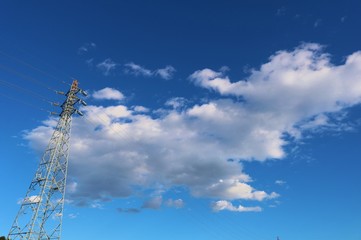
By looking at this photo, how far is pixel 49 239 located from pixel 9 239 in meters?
6.84

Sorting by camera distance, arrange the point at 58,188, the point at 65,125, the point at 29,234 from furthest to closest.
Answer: the point at 65,125 < the point at 58,188 < the point at 29,234

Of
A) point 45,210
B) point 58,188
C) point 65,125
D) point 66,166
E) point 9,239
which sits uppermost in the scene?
point 65,125

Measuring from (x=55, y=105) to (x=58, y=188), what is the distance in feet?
53.9

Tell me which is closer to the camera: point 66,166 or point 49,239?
point 49,239

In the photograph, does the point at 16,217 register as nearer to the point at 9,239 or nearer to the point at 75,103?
the point at 9,239

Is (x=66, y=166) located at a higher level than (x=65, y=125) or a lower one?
lower

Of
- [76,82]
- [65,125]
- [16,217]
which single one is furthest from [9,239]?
[76,82]

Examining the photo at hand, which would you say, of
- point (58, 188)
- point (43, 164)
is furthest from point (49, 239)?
point (43, 164)

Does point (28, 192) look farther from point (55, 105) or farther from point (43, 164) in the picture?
point (55, 105)

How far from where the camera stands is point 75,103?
3044 inches

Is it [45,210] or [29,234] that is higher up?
[45,210]

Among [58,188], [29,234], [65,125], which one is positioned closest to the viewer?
[29,234]

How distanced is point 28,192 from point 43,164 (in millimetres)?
5777

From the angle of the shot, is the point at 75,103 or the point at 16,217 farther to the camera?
the point at 75,103
